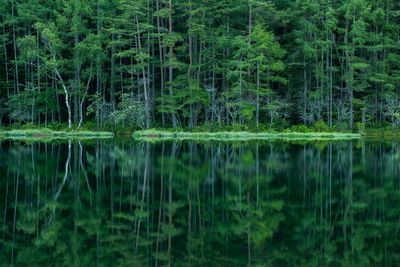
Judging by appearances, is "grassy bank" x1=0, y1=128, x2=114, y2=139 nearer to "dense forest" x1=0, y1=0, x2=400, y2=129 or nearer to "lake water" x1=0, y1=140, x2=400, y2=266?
"dense forest" x1=0, y1=0, x2=400, y2=129

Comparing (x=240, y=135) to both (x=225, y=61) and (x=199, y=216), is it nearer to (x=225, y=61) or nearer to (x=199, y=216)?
(x=225, y=61)

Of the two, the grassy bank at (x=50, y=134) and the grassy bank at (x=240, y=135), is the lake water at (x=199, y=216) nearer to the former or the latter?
the grassy bank at (x=240, y=135)

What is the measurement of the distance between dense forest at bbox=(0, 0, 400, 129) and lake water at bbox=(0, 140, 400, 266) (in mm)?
23470

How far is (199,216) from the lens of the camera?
7.64 m

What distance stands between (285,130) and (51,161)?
23418mm

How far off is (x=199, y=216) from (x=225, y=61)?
33.2 m

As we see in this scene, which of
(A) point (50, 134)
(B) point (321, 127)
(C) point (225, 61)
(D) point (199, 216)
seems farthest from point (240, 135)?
(D) point (199, 216)

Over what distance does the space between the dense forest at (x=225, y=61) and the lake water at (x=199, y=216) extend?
77.0 feet

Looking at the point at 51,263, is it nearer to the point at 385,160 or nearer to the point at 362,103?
the point at 385,160

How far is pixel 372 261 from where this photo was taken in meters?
5.53

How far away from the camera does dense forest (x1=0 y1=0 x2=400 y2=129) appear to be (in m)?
36.8

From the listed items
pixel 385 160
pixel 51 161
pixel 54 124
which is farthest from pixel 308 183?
pixel 54 124

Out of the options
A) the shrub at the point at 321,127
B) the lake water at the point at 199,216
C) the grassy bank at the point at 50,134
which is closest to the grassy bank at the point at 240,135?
the shrub at the point at 321,127

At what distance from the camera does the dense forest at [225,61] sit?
121 feet
